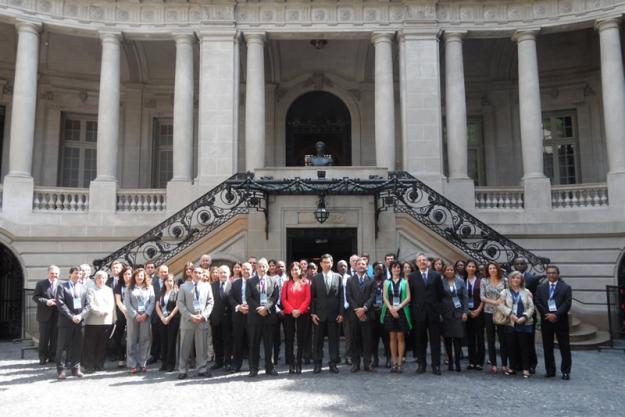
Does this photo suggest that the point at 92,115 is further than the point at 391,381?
Yes

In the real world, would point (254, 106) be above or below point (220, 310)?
above

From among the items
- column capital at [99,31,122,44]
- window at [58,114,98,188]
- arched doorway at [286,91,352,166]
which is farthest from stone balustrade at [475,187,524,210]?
window at [58,114,98,188]

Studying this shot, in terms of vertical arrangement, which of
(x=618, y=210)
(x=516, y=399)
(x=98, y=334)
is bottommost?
(x=516, y=399)

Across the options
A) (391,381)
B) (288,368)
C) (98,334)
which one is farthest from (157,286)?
(391,381)

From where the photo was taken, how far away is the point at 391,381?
819 centimetres

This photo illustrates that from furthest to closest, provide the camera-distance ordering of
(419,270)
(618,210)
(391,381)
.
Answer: (618,210), (419,270), (391,381)

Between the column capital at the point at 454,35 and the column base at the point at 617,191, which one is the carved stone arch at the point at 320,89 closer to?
the column capital at the point at 454,35

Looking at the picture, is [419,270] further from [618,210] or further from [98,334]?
[618,210]

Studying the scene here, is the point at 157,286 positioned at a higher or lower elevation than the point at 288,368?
higher

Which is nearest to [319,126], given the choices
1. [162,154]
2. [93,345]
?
[162,154]

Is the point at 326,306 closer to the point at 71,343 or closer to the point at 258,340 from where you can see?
the point at 258,340

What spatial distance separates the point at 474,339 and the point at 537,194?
889cm

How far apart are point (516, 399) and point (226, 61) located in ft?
44.4

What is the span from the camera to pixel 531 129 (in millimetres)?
16875
